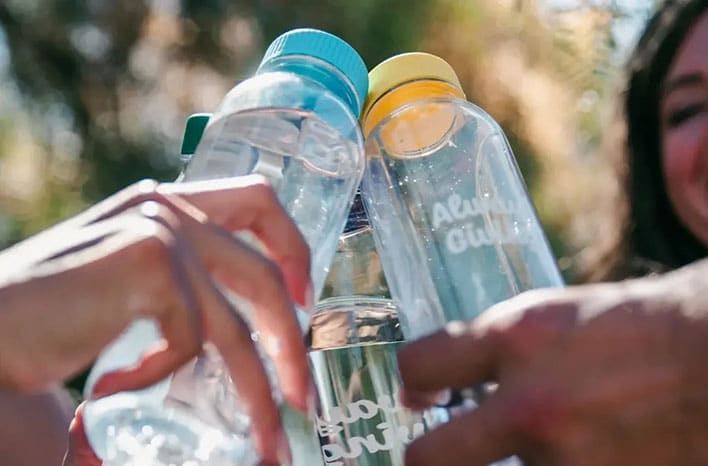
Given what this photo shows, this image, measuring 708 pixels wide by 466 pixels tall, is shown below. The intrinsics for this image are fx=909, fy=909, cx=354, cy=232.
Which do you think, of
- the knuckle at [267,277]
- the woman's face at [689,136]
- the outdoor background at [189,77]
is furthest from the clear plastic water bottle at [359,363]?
the outdoor background at [189,77]

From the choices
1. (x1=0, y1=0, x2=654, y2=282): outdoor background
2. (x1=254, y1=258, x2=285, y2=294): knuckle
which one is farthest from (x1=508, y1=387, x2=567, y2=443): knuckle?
(x1=0, y1=0, x2=654, y2=282): outdoor background

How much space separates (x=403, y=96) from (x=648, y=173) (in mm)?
474

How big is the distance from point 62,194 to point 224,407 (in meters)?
2.43

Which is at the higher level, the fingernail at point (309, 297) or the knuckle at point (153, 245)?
the fingernail at point (309, 297)

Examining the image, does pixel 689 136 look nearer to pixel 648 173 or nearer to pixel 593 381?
pixel 648 173

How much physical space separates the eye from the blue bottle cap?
0.38 metres

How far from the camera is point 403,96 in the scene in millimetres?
488

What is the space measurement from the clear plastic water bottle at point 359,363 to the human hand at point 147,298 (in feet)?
0.33

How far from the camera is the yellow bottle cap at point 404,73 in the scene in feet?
1.62

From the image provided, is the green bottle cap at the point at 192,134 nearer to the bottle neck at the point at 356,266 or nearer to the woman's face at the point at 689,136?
the bottle neck at the point at 356,266

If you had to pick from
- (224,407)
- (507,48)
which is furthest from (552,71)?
(224,407)

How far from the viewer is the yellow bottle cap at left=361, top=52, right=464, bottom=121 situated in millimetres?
492

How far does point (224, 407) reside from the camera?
0.41 metres

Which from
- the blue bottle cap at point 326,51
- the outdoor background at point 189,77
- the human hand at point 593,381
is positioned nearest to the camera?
the human hand at point 593,381
